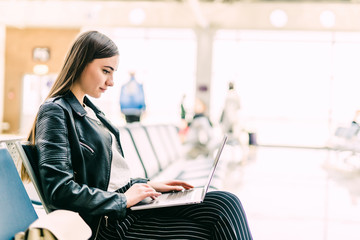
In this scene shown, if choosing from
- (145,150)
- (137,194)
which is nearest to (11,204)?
(137,194)

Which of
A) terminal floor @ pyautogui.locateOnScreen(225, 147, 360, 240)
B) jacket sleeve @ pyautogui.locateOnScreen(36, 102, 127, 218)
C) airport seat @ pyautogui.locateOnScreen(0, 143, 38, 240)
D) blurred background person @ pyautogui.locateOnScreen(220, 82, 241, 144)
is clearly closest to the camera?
airport seat @ pyautogui.locateOnScreen(0, 143, 38, 240)

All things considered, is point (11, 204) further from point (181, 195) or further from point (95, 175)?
point (181, 195)

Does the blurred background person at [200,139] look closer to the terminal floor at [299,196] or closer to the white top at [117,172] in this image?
the terminal floor at [299,196]

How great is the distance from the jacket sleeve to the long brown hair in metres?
0.12

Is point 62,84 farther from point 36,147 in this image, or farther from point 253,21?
point 253,21

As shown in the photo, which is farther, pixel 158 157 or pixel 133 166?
pixel 158 157

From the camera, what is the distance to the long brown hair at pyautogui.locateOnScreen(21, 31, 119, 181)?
139 centimetres

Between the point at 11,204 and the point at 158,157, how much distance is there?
7.81 ft

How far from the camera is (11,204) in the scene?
1.15m

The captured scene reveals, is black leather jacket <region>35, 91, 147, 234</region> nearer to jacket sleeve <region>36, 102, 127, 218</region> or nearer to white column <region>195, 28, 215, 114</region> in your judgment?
jacket sleeve <region>36, 102, 127, 218</region>

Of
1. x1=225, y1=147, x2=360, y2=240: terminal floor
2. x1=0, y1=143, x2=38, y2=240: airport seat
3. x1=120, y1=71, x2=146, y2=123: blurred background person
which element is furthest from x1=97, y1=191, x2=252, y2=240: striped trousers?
x1=120, y1=71, x2=146, y2=123: blurred background person

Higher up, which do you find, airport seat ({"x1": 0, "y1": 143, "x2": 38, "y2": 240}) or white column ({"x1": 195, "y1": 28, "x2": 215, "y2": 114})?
white column ({"x1": 195, "y1": 28, "x2": 215, "y2": 114})

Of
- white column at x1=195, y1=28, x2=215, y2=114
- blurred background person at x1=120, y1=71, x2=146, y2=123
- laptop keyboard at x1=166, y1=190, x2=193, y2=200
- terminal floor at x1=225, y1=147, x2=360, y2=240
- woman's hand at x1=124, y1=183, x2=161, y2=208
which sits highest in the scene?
white column at x1=195, y1=28, x2=215, y2=114

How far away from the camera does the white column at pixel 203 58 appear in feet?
32.9
